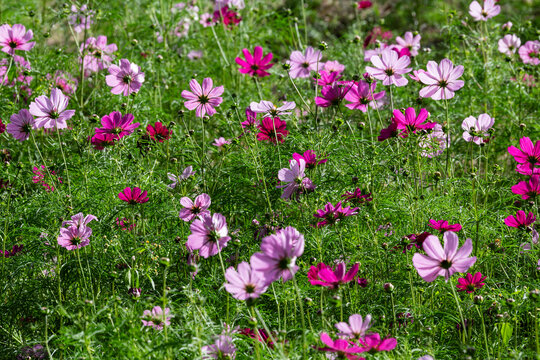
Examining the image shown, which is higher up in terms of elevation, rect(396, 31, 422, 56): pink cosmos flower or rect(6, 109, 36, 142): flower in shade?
rect(396, 31, 422, 56): pink cosmos flower

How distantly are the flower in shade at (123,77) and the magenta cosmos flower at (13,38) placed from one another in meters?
0.36

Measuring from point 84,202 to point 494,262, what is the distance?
→ 4.33 feet

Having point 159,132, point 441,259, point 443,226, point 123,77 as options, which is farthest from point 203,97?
point 441,259

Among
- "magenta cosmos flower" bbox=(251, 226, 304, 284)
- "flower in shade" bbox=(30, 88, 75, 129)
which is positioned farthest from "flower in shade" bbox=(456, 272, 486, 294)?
"flower in shade" bbox=(30, 88, 75, 129)

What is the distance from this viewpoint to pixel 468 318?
172 centimetres

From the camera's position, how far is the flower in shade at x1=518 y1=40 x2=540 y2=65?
3.00 metres

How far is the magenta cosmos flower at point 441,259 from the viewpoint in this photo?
4.52 ft

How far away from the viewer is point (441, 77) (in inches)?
74.9

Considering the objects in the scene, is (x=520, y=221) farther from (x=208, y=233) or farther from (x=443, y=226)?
(x=208, y=233)

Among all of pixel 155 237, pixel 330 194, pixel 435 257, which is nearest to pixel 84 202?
pixel 155 237

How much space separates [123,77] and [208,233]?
37.0 inches

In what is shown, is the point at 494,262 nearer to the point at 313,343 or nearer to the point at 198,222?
the point at 313,343

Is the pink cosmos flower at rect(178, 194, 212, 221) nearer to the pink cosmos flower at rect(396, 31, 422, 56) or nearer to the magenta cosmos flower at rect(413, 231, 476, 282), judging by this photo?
the magenta cosmos flower at rect(413, 231, 476, 282)

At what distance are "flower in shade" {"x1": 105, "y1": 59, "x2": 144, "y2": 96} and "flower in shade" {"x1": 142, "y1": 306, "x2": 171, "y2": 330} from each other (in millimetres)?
998
